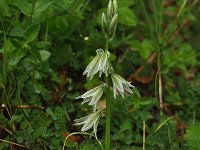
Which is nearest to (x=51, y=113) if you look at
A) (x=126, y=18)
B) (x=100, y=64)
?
(x=100, y=64)

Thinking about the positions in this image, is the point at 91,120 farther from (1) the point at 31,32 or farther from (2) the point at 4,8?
(2) the point at 4,8

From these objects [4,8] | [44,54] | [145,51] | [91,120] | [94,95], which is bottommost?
[91,120]

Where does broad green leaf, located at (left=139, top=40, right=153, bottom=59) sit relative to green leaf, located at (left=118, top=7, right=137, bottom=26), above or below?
below

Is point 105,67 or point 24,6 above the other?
point 24,6

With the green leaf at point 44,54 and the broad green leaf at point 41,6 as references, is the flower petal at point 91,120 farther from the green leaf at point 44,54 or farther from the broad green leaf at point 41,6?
the broad green leaf at point 41,6

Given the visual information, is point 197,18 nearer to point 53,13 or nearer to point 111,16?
point 53,13

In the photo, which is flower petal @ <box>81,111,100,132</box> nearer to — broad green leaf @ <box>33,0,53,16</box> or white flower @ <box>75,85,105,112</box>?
white flower @ <box>75,85,105,112</box>

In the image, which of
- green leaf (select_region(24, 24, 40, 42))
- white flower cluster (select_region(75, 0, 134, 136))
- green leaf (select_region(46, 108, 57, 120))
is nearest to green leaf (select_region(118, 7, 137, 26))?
green leaf (select_region(24, 24, 40, 42))

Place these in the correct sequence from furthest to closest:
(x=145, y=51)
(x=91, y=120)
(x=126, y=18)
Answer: (x=145, y=51)
(x=126, y=18)
(x=91, y=120)
